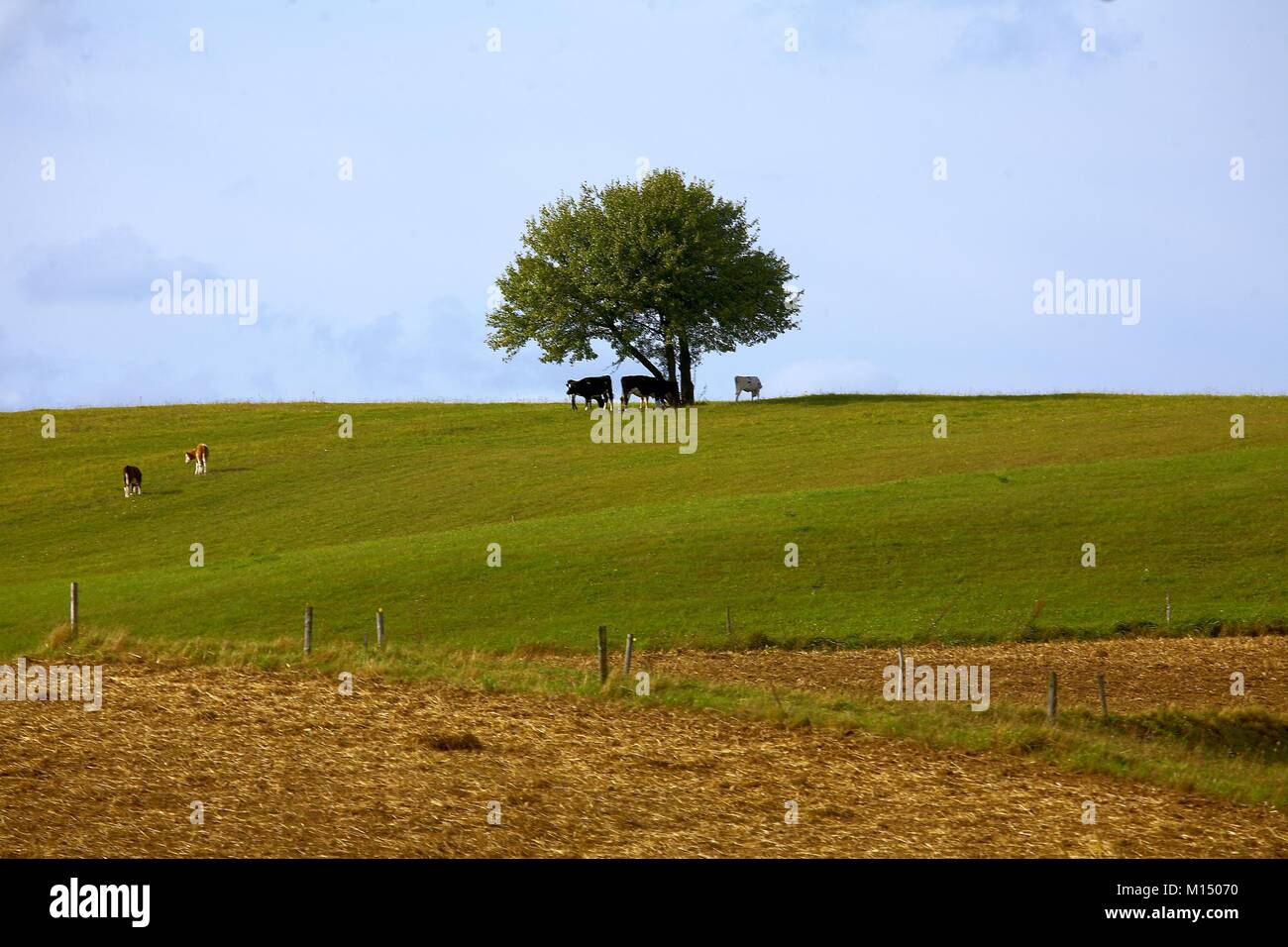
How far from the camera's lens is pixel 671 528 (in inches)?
1843

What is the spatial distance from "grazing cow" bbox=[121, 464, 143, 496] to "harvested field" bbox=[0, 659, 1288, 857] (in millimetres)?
42554

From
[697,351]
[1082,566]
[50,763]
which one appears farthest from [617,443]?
[50,763]

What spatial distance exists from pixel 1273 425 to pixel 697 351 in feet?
120

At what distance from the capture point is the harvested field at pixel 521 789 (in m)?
13.3

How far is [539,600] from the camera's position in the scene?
3925cm

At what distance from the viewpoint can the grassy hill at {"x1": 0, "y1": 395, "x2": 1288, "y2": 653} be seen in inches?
1479
